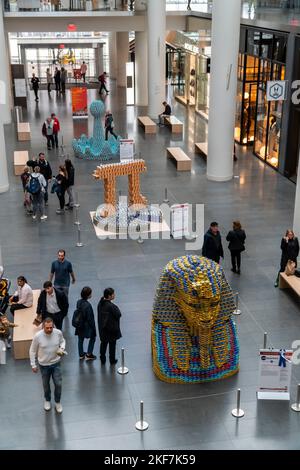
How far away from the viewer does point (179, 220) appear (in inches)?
578

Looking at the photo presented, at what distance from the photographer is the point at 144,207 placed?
52.9ft

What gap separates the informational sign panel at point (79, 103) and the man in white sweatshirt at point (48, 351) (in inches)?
896

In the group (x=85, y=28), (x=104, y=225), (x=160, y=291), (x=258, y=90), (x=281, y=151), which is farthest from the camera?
(x=85, y=28)

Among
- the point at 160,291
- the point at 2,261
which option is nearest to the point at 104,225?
the point at 2,261

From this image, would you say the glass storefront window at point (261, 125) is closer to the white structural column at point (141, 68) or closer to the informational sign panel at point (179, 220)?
the informational sign panel at point (179, 220)

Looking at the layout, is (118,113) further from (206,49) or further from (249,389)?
(249,389)

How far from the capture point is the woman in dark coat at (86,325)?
30.6 ft

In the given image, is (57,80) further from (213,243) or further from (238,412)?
(238,412)

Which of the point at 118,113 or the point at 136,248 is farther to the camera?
the point at 118,113

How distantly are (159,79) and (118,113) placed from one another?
3.14m

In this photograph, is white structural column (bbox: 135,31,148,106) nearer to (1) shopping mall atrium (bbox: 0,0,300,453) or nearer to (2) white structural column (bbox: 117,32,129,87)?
(1) shopping mall atrium (bbox: 0,0,300,453)

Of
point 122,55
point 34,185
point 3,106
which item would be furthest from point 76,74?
point 34,185

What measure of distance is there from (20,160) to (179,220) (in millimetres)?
8391
